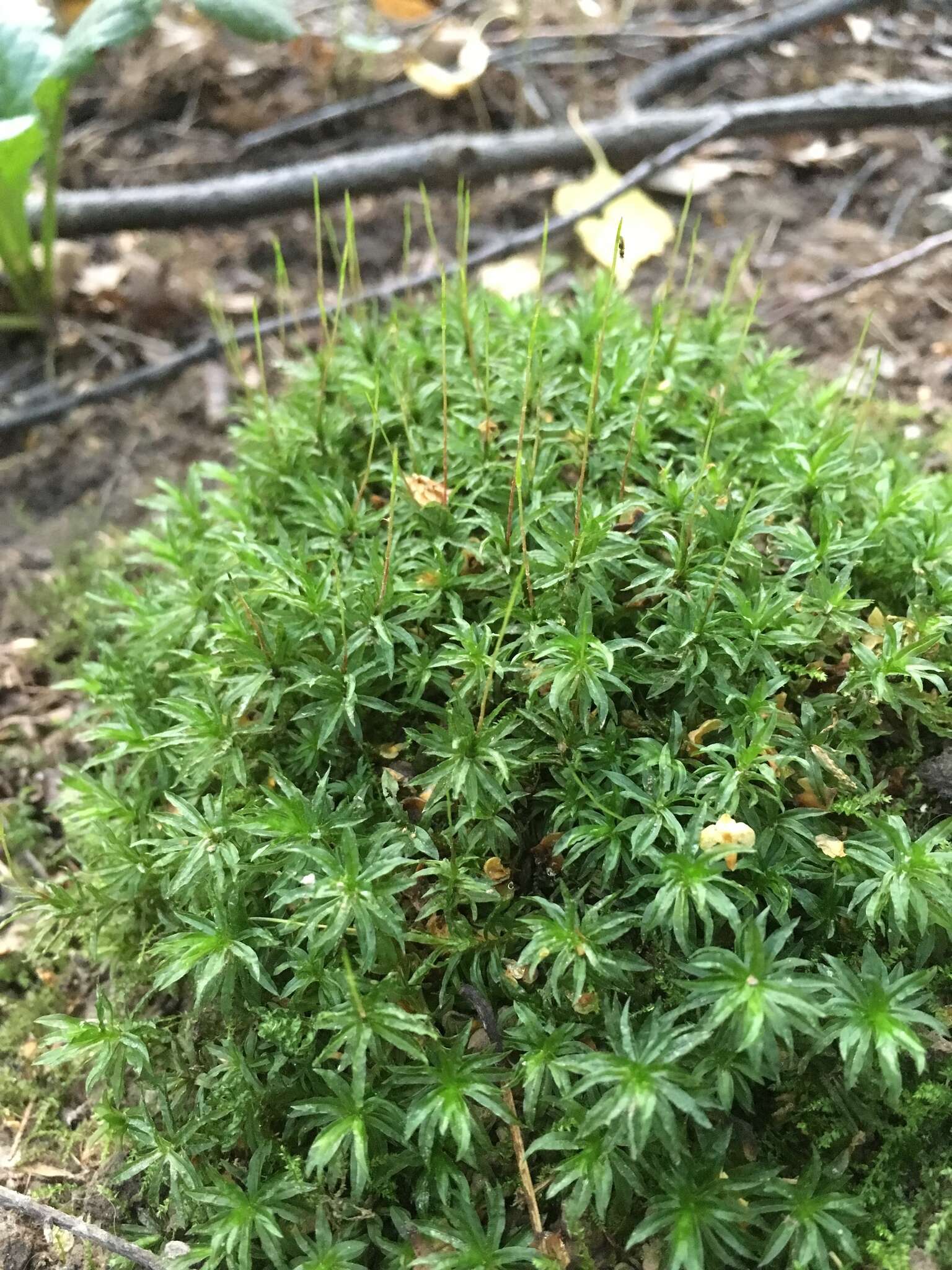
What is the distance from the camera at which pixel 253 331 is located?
3.52 m

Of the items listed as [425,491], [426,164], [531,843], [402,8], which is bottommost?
[531,843]

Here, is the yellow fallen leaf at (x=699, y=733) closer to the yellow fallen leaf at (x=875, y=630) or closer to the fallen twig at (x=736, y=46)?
the yellow fallen leaf at (x=875, y=630)

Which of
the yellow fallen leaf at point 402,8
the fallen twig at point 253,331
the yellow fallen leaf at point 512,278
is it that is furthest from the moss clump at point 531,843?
the yellow fallen leaf at point 402,8

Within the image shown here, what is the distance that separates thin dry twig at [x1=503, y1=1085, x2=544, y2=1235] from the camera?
1524 millimetres

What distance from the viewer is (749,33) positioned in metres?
4.21

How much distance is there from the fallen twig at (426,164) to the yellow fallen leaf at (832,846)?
10.4 ft

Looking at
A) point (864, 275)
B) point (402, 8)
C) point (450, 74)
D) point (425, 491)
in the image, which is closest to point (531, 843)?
point (425, 491)

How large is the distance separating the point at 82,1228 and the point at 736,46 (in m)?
5.20

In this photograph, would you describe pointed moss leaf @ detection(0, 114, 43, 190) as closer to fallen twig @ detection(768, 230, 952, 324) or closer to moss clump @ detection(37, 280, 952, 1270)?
moss clump @ detection(37, 280, 952, 1270)

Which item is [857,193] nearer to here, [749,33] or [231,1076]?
[749,33]

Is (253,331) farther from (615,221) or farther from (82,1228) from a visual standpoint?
(82,1228)

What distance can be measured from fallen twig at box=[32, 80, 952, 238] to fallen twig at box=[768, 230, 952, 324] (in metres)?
0.62

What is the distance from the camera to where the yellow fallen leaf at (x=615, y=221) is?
3264 mm

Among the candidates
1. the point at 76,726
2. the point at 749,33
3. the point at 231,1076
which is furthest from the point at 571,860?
the point at 749,33
